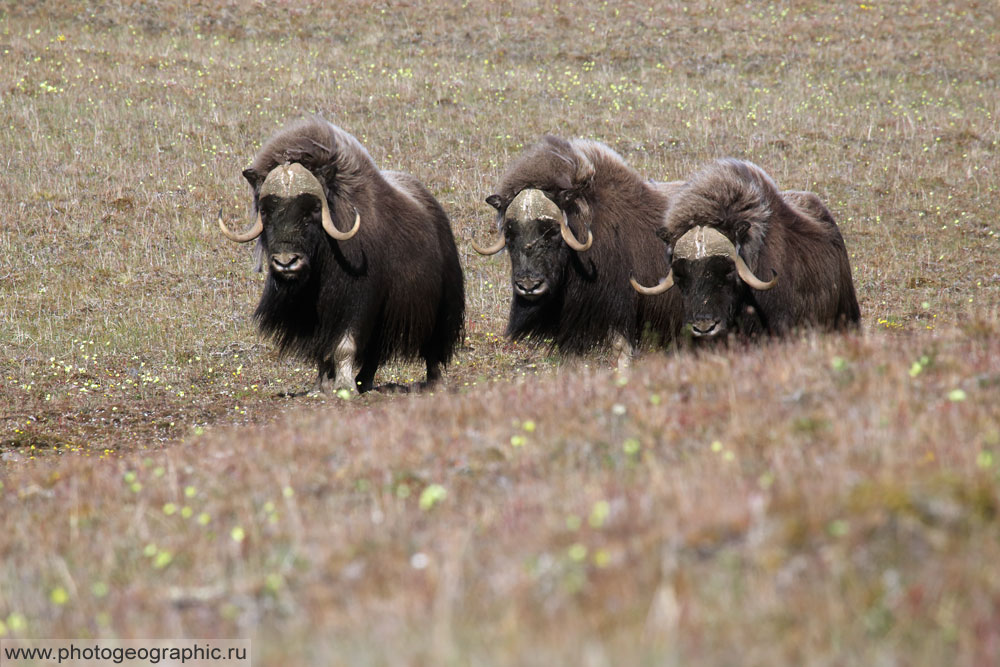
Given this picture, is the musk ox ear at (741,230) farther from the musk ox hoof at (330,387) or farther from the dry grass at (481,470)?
the musk ox hoof at (330,387)

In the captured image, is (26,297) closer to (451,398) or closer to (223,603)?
(451,398)

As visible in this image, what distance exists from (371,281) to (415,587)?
7.88 meters

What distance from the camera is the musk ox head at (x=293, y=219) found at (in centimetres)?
1098

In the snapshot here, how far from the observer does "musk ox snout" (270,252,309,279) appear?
10930 millimetres

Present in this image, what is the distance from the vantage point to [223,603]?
13.6ft

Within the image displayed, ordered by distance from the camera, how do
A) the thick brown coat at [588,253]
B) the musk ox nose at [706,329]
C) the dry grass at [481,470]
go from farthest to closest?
the thick brown coat at [588,253] → the musk ox nose at [706,329] → the dry grass at [481,470]

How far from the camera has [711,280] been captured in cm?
980

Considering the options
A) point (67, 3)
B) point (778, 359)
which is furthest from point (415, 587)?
point (67, 3)

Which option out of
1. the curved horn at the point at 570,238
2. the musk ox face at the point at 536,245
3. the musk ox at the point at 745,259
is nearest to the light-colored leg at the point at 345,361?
the musk ox face at the point at 536,245

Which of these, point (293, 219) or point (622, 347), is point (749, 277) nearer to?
point (622, 347)

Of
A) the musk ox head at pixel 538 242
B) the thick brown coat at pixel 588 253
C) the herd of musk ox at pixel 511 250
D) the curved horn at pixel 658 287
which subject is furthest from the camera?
the thick brown coat at pixel 588 253

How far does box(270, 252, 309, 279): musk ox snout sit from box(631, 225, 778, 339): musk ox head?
3774mm

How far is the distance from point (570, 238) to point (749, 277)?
2.06 m

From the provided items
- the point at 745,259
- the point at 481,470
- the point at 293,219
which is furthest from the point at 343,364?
the point at 481,470
